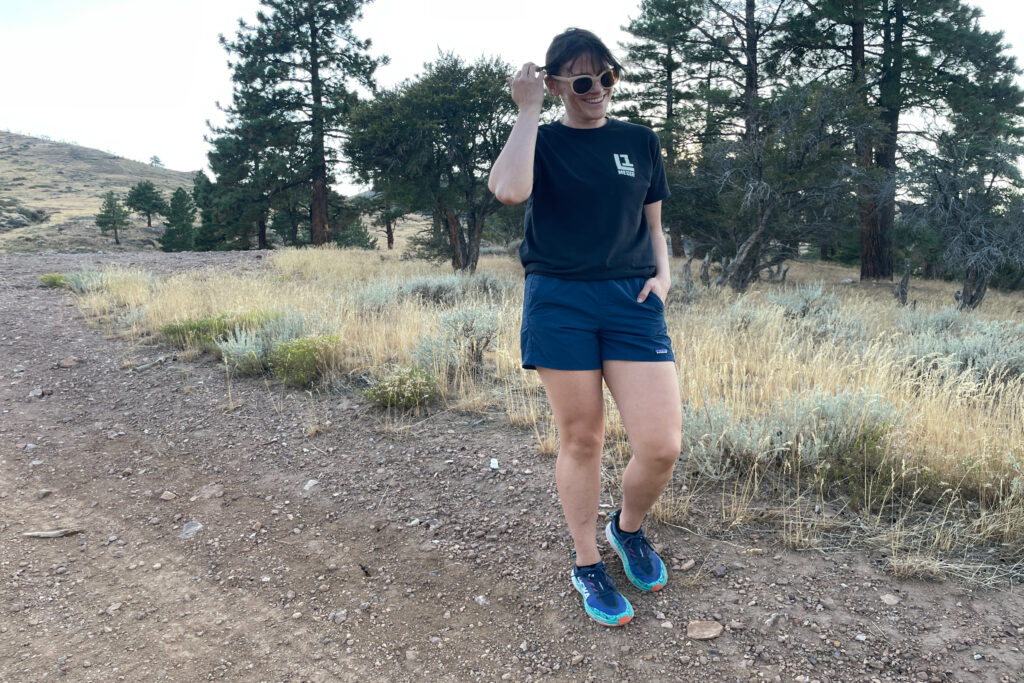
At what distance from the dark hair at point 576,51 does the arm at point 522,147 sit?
0.31 ft

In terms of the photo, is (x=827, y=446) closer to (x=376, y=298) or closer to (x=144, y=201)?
(x=376, y=298)

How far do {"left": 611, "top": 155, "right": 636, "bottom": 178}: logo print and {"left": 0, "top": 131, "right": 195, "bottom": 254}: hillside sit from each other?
36.2 metres

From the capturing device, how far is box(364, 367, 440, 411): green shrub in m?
4.30

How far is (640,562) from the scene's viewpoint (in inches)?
93.4

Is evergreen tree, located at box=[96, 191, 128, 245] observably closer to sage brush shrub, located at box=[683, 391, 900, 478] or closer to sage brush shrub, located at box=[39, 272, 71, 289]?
sage brush shrub, located at box=[39, 272, 71, 289]

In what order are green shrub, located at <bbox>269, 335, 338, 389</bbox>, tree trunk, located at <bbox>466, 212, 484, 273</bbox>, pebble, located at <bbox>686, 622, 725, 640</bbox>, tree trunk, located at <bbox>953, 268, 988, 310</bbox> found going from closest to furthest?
pebble, located at <bbox>686, 622, 725, 640</bbox>
green shrub, located at <bbox>269, 335, 338, 389</bbox>
tree trunk, located at <bbox>953, 268, 988, 310</bbox>
tree trunk, located at <bbox>466, 212, 484, 273</bbox>

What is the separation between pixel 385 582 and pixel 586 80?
2.21 meters

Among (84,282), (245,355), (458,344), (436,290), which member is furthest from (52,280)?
(458,344)

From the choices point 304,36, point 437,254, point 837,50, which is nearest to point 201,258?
point 437,254

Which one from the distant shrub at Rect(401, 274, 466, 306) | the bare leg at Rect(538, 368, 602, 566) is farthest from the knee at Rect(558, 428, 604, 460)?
the distant shrub at Rect(401, 274, 466, 306)

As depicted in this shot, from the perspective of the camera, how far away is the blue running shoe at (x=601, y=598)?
2174 millimetres

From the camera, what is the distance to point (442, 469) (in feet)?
11.3

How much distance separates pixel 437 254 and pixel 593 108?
14.9 metres

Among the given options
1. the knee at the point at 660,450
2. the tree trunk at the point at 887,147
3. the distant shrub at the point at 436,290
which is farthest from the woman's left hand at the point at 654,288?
the tree trunk at the point at 887,147
